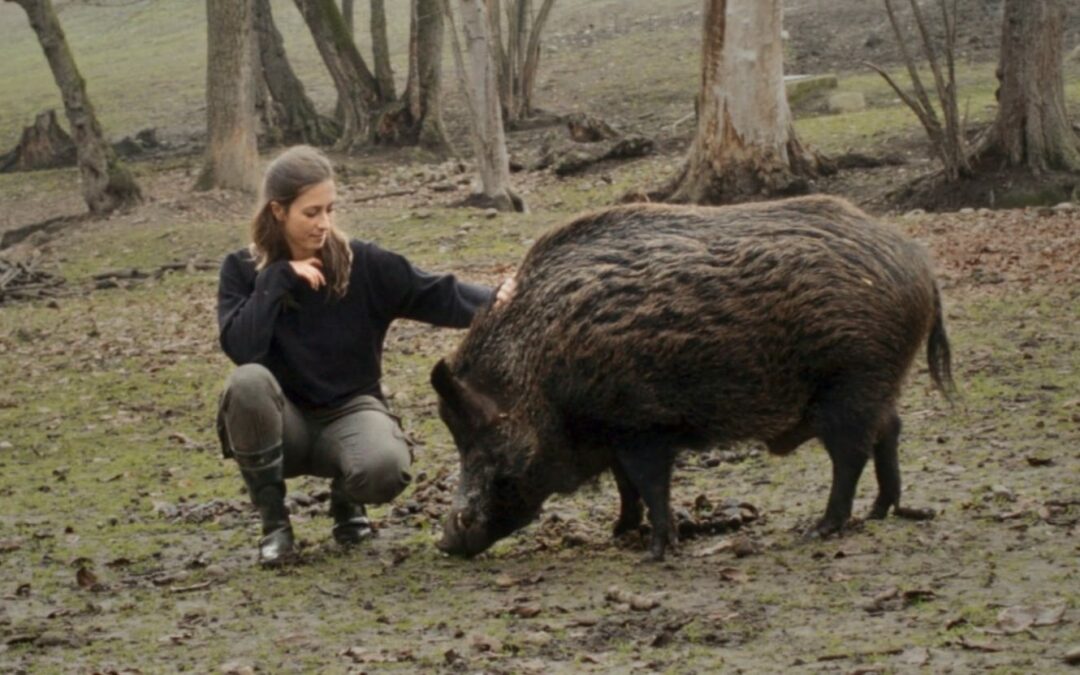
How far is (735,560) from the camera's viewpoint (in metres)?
6.30

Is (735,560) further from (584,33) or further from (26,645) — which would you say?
(584,33)

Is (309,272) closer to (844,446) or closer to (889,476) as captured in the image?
(844,446)

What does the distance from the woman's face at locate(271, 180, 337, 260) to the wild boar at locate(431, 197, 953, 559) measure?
736mm

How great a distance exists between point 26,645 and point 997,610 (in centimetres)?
319

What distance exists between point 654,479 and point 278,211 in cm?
179

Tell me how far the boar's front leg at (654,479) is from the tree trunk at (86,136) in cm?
1578

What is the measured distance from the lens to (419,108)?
25172mm

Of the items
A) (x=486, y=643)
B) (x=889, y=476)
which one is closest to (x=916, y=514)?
(x=889, y=476)

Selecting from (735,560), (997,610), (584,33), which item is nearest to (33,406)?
(735,560)

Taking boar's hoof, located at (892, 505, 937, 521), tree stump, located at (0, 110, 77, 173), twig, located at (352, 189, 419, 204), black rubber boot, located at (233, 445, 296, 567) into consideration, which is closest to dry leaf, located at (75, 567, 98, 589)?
black rubber boot, located at (233, 445, 296, 567)

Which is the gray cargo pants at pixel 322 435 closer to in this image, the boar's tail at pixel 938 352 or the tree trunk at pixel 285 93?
the boar's tail at pixel 938 352

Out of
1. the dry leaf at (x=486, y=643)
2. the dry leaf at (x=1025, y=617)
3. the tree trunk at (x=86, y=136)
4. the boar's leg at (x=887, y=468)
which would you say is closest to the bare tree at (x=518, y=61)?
the tree trunk at (x=86, y=136)

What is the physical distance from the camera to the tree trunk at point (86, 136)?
828 inches

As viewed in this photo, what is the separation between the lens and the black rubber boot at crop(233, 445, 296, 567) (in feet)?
22.7
